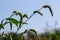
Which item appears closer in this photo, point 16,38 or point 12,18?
point 16,38

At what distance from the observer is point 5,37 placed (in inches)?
47.1

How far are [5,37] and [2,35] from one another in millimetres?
25

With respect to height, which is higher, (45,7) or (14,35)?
(45,7)

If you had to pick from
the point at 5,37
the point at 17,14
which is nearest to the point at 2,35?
the point at 5,37

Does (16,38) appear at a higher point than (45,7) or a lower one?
lower

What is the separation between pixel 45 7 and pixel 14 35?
0.73ft

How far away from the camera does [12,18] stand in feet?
4.18

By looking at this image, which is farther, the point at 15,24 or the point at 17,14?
the point at 15,24

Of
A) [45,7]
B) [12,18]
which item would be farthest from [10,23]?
[45,7]

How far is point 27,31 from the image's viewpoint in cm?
115

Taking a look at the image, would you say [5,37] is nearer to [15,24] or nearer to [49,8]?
[15,24]

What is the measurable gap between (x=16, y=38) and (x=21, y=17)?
112 mm

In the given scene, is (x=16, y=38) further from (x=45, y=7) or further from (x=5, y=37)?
(x=45, y=7)

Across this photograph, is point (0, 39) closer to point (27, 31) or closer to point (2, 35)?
point (2, 35)
